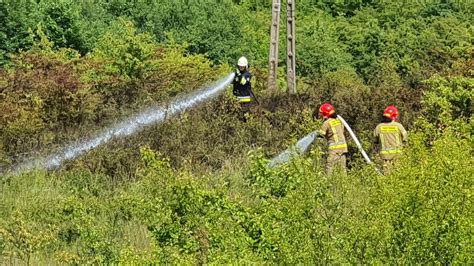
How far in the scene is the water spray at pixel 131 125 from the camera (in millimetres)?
15438

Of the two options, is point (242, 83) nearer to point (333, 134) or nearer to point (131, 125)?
point (131, 125)

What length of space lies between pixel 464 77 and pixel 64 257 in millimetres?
10542

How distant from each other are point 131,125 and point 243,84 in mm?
2099

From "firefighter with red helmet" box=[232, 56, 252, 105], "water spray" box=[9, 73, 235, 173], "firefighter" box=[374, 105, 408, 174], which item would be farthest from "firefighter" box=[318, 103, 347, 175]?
"water spray" box=[9, 73, 235, 173]

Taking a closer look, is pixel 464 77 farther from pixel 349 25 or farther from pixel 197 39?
pixel 349 25

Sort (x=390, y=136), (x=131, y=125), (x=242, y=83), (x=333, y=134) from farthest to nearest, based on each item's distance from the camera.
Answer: (x=242, y=83) < (x=131, y=125) < (x=333, y=134) < (x=390, y=136)

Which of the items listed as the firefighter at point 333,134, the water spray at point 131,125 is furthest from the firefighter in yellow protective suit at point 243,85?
the firefighter at point 333,134

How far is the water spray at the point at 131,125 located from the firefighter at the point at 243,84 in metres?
0.93

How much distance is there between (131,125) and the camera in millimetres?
17297

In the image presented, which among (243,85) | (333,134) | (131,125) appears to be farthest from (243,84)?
(333,134)

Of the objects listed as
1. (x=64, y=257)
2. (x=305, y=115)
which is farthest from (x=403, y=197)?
(x=305, y=115)

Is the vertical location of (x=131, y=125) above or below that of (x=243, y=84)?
below

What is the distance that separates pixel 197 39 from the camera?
100 ft

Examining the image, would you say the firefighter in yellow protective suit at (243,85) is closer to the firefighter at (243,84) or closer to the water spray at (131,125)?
the firefighter at (243,84)
